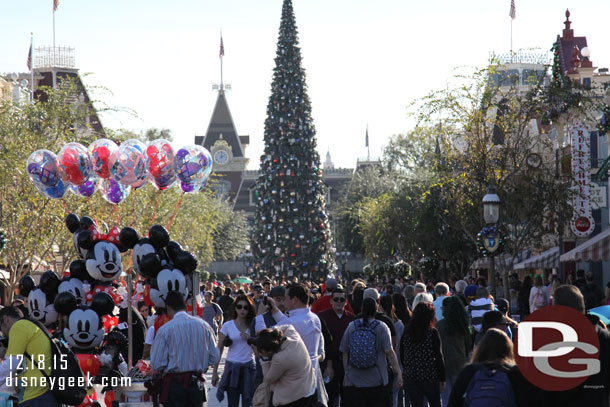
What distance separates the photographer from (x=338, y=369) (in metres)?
12.2

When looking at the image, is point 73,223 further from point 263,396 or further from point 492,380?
point 492,380

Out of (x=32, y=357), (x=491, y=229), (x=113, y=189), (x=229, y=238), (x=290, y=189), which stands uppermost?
(x=290, y=189)

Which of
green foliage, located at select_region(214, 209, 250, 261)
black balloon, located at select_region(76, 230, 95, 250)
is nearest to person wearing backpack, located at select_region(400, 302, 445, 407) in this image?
black balloon, located at select_region(76, 230, 95, 250)

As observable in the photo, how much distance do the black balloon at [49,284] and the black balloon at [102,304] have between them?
1.05 meters

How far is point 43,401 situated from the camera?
28.2ft

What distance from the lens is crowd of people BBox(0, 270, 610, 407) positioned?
6.77 metres

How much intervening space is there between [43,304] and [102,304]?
115 centimetres

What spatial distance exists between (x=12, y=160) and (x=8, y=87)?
819 inches

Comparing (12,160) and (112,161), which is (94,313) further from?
(12,160)

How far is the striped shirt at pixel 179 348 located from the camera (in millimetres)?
9297

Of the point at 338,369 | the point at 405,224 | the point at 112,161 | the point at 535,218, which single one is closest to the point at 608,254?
the point at 535,218

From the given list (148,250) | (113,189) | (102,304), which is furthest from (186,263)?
(113,189)

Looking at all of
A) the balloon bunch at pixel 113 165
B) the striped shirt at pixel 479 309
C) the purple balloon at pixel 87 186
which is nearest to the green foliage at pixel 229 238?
the purple balloon at pixel 87 186

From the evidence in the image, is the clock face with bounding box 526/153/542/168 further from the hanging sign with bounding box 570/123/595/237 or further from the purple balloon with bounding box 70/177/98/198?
the purple balloon with bounding box 70/177/98/198
